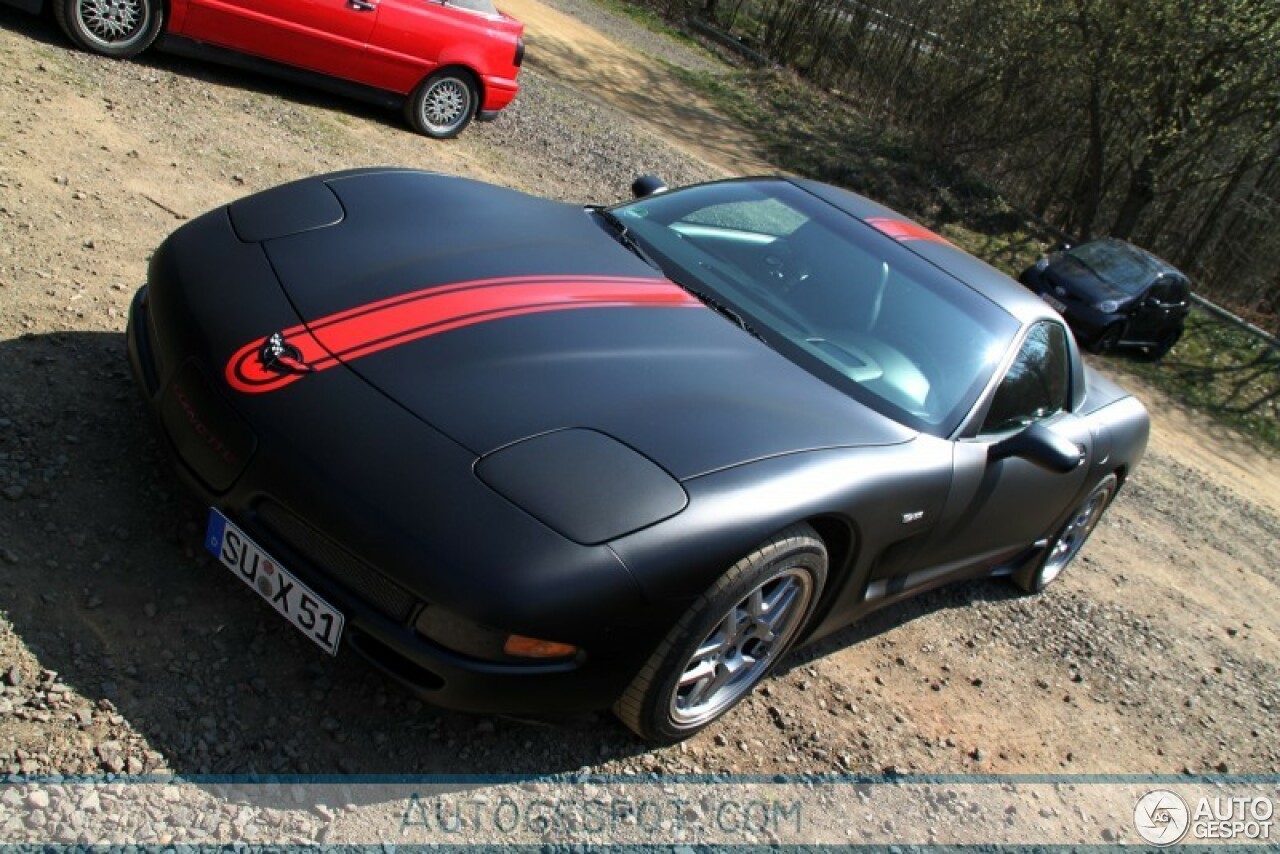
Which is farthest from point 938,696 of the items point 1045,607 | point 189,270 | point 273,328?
point 189,270

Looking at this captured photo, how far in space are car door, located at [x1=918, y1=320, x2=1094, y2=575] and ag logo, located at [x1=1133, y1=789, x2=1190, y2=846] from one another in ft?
3.45

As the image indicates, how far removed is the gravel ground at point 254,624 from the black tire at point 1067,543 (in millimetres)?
106

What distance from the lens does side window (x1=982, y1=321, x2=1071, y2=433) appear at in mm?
3996

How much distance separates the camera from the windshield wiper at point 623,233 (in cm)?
406

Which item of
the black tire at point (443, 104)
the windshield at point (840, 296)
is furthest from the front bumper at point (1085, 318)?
the windshield at point (840, 296)

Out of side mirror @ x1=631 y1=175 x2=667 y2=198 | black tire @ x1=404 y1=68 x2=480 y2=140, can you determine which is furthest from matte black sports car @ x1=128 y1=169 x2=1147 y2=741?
black tire @ x1=404 y1=68 x2=480 y2=140

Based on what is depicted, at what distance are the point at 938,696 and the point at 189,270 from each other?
308cm

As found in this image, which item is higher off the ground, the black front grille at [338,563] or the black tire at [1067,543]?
the black front grille at [338,563]

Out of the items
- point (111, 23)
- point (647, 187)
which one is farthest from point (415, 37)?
point (647, 187)

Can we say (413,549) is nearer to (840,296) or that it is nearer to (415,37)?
(840,296)

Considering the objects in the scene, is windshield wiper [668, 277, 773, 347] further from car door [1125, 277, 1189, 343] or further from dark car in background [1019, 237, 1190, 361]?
car door [1125, 277, 1189, 343]

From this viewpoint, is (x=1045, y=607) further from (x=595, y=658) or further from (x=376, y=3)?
(x=376, y=3)

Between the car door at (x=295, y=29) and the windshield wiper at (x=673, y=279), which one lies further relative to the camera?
the car door at (x=295, y=29)

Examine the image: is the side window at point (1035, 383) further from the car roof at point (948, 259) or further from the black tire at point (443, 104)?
the black tire at point (443, 104)
